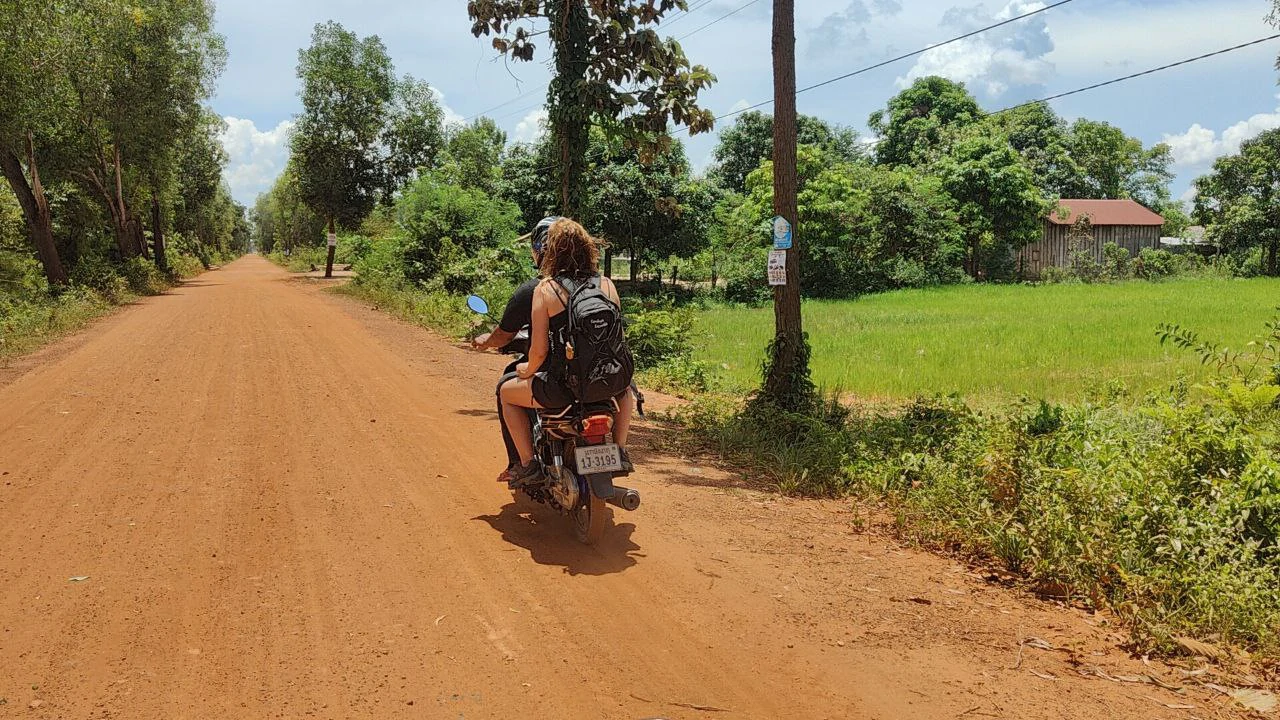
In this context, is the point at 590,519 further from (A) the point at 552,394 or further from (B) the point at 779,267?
(B) the point at 779,267

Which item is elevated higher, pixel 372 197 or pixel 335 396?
pixel 372 197

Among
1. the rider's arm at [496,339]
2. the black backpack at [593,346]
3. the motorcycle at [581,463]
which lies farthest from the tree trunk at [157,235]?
the black backpack at [593,346]

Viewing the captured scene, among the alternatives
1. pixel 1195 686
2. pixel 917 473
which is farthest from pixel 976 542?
pixel 1195 686

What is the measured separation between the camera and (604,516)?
187 inches

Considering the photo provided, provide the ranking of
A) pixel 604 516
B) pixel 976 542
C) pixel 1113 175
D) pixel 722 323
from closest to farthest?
pixel 604 516, pixel 976 542, pixel 722 323, pixel 1113 175

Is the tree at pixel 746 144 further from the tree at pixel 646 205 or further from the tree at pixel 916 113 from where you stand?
the tree at pixel 646 205

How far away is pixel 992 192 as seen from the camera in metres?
33.5

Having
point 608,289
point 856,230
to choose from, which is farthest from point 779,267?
point 856,230

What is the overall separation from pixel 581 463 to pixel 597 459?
0.09 m

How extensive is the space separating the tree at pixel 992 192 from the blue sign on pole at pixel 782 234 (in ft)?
92.3

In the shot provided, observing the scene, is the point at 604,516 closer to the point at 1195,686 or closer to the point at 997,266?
the point at 1195,686

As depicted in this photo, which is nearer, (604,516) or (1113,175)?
(604,516)

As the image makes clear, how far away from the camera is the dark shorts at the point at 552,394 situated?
15.4ft

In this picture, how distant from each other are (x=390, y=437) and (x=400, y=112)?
95.8ft
